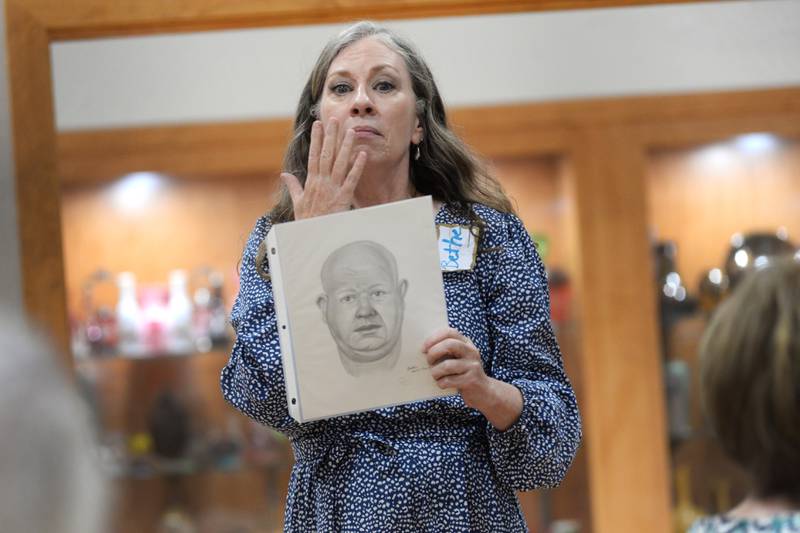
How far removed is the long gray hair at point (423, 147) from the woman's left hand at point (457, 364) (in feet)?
1.23

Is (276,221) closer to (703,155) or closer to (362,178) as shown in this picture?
(362,178)

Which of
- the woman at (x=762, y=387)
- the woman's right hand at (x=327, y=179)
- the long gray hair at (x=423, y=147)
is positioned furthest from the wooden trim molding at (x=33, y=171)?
the woman at (x=762, y=387)

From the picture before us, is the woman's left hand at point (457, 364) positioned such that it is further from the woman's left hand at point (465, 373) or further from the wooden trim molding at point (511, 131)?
the wooden trim molding at point (511, 131)

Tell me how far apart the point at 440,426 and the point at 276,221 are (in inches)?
18.7

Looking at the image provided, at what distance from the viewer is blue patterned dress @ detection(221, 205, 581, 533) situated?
192 centimetres

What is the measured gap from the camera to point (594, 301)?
430 centimetres

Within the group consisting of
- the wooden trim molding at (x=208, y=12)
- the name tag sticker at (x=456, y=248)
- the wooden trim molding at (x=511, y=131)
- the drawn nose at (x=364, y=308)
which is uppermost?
the wooden trim molding at (x=208, y=12)

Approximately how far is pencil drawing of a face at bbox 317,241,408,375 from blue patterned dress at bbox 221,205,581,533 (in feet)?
0.38

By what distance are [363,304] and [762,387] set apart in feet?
2.46

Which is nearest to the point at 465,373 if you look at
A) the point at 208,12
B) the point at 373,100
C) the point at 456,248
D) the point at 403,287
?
the point at 403,287

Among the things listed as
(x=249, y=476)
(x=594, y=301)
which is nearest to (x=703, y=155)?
(x=594, y=301)

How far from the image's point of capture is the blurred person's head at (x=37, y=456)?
2.89 ft

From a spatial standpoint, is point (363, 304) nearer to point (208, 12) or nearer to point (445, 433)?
point (445, 433)

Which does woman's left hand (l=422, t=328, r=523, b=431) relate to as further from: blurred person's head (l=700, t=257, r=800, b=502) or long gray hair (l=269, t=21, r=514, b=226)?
blurred person's head (l=700, t=257, r=800, b=502)
